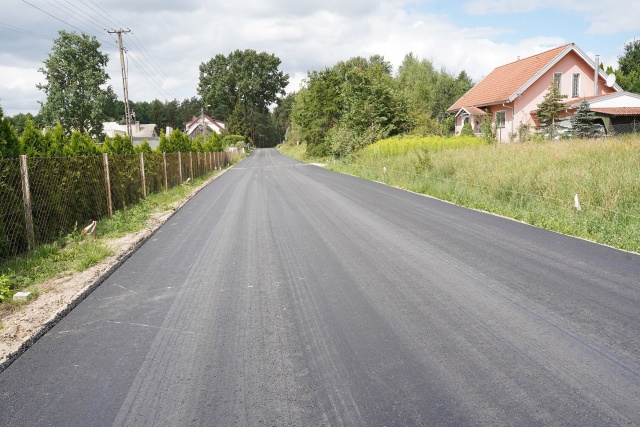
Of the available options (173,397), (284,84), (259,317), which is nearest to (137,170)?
(259,317)

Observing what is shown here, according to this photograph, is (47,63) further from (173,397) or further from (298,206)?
(173,397)

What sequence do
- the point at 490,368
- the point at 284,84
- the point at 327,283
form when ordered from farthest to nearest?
1. the point at 284,84
2. the point at 327,283
3. the point at 490,368

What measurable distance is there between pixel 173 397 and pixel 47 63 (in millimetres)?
62404

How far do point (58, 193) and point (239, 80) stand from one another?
9748cm

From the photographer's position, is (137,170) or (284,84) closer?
(137,170)

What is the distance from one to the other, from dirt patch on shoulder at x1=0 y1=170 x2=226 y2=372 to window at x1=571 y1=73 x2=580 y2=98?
115ft

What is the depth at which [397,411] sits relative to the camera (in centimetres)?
312

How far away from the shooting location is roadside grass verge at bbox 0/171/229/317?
6.22 metres

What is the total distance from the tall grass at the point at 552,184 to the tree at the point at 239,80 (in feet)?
286

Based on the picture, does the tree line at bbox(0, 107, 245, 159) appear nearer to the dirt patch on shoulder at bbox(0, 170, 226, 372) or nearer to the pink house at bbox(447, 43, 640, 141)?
the dirt patch on shoulder at bbox(0, 170, 226, 372)

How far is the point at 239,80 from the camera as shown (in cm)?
10175

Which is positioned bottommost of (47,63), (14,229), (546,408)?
(546,408)

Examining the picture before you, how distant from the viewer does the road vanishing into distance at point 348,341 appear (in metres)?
3.20

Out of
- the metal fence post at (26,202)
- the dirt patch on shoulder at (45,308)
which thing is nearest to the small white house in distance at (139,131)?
the metal fence post at (26,202)
